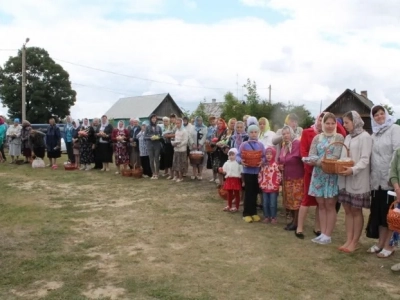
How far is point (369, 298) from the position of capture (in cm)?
372

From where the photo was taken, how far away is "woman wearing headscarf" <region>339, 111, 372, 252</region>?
4.76m

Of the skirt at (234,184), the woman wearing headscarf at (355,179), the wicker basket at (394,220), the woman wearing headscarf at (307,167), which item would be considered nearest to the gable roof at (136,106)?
the skirt at (234,184)

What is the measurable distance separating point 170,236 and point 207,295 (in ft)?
6.35

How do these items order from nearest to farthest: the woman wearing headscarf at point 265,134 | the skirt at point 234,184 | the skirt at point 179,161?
the woman wearing headscarf at point 265,134, the skirt at point 234,184, the skirt at point 179,161

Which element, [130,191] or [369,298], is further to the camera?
[130,191]

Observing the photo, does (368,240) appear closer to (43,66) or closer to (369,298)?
(369,298)

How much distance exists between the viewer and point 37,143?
530 inches

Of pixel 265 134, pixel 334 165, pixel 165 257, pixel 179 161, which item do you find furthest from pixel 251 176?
pixel 179 161

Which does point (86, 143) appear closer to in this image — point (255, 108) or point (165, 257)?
point (165, 257)

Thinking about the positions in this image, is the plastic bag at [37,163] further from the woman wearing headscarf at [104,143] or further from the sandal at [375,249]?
the sandal at [375,249]

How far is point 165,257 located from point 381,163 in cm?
282

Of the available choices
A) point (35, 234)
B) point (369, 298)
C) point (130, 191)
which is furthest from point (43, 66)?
point (369, 298)

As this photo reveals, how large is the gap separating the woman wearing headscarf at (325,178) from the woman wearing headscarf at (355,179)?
111 millimetres

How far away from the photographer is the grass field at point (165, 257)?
12.6ft
